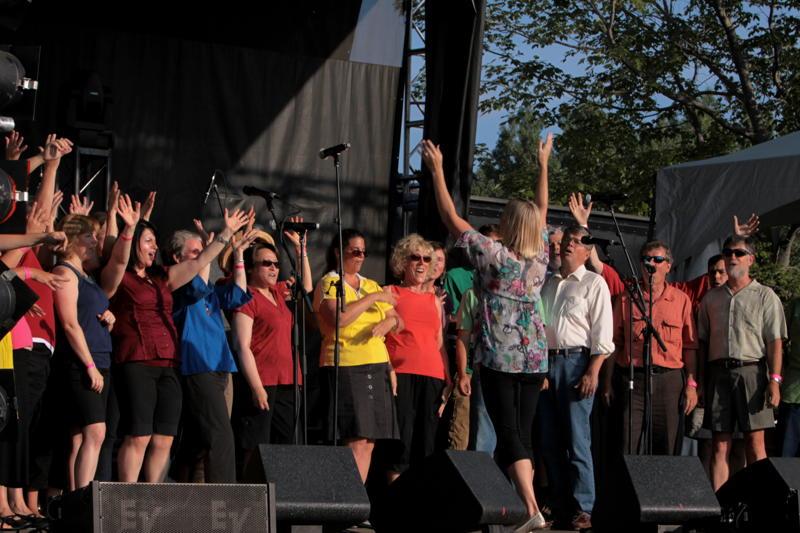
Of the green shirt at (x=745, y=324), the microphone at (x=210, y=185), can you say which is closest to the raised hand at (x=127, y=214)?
the microphone at (x=210, y=185)

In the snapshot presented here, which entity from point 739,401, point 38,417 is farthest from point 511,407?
point 38,417

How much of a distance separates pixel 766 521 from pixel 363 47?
582cm

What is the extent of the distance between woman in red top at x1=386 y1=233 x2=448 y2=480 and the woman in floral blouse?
116 centimetres

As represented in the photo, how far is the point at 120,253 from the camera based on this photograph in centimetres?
652

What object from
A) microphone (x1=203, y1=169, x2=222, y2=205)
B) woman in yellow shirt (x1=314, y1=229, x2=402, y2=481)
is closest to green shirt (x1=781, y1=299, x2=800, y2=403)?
woman in yellow shirt (x1=314, y1=229, x2=402, y2=481)

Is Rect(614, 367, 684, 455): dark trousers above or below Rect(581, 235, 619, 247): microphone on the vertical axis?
below

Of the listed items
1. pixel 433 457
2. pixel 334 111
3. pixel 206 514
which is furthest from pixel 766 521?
pixel 334 111

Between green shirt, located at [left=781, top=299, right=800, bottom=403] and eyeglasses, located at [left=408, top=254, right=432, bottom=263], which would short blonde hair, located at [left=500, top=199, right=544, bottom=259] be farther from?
green shirt, located at [left=781, top=299, right=800, bottom=403]

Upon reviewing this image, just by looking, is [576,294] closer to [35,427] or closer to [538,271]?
[538,271]

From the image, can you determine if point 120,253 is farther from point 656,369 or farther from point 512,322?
point 656,369

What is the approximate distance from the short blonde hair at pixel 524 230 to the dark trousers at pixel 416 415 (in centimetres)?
149

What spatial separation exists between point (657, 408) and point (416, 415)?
5.38 feet

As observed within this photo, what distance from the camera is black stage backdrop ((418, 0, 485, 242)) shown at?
338 inches

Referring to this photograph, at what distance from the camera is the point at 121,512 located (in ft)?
14.4
